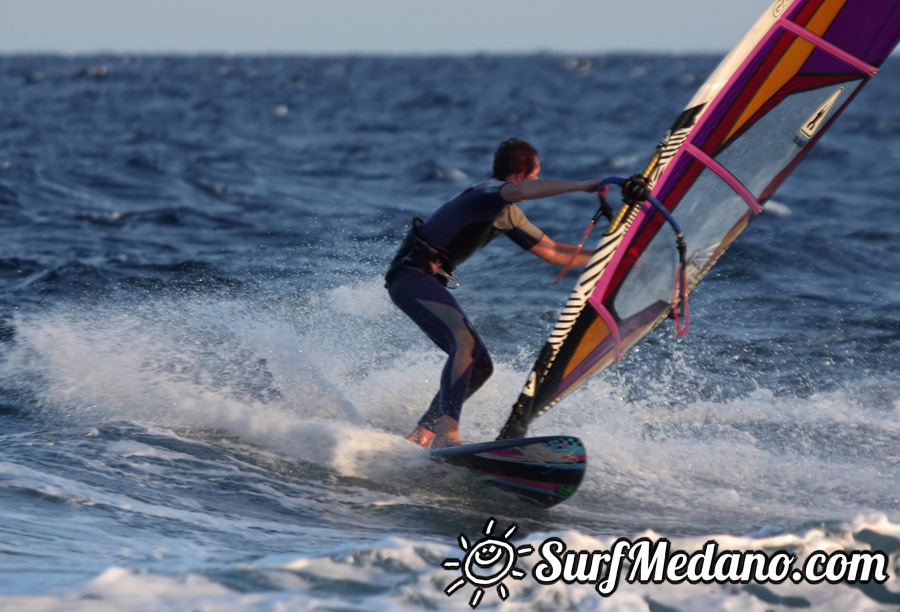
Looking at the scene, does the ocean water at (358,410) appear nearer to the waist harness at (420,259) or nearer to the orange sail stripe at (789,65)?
the waist harness at (420,259)

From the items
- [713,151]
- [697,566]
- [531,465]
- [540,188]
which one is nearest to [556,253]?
[540,188]

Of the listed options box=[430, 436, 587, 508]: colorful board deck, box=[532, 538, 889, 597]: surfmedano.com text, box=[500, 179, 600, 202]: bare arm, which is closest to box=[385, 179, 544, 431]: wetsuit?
box=[500, 179, 600, 202]: bare arm

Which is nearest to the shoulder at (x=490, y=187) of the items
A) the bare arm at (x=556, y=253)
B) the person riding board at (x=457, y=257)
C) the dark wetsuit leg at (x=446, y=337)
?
the person riding board at (x=457, y=257)

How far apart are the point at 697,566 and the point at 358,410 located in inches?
108

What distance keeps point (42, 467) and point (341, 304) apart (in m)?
3.84

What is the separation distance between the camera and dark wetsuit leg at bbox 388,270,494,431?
5238 millimetres

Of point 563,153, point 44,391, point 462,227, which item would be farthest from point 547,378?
point 563,153

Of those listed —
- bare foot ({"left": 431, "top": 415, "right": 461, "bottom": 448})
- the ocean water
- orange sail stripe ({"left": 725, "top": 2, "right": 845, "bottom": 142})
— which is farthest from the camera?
orange sail stripe ({"left": 725, "top": 2, "right": 845, "bottom": 142})

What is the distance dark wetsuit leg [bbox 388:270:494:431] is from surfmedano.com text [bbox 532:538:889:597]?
1.35 metres

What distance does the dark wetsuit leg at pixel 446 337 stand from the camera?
524 centimetres

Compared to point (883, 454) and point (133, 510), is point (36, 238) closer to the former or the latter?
point (133, 510)

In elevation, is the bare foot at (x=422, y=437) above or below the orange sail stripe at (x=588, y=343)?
below

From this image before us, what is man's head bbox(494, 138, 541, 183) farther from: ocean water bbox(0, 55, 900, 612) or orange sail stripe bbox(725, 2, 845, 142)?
ocean water bbox(0, 55, 900, 612)

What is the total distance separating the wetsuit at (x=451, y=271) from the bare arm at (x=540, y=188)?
4.2 inches
